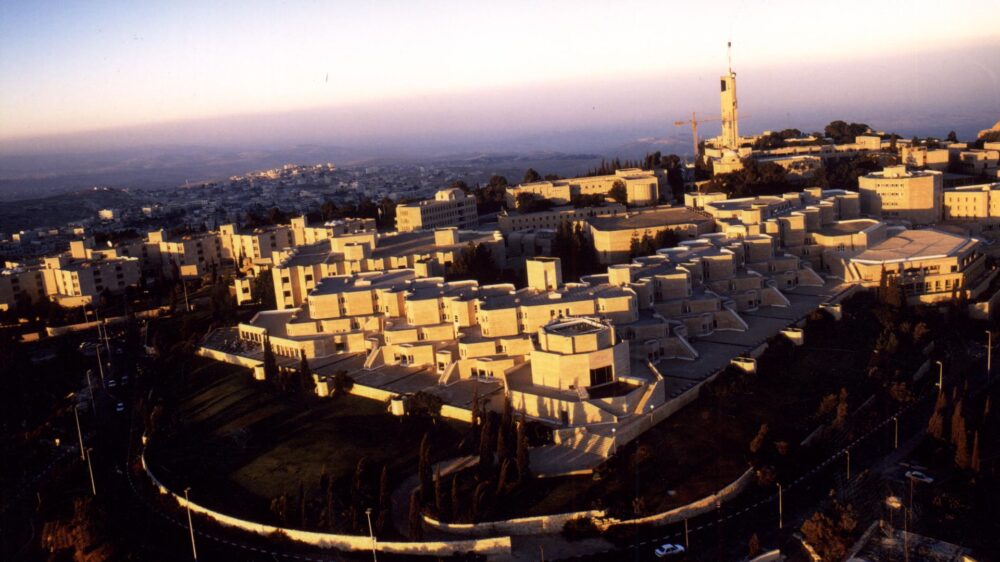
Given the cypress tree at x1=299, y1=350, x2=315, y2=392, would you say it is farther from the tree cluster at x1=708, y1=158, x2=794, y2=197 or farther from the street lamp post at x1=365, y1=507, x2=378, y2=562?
the tree cluster at x1=708, y1=158, x2=794, y2=197

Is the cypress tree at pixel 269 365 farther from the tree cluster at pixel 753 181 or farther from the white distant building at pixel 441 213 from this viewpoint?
the tree cluster at pixel 753 181

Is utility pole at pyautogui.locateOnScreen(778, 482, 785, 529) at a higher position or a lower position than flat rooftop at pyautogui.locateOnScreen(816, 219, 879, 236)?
lower

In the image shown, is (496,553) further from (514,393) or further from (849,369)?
(849,369)

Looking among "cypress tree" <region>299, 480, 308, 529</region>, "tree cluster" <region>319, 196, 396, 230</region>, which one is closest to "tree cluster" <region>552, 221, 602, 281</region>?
"tree cluster" <region>319, 196, 396, 230</region>

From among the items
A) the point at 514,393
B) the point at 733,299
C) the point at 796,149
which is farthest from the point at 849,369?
the point at 796,149

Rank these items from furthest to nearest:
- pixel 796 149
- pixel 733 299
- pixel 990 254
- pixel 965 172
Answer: pixel 796 149, pixel 965 172, pixel 990 254, pixel 733 299

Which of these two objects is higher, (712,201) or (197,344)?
(712,201)
